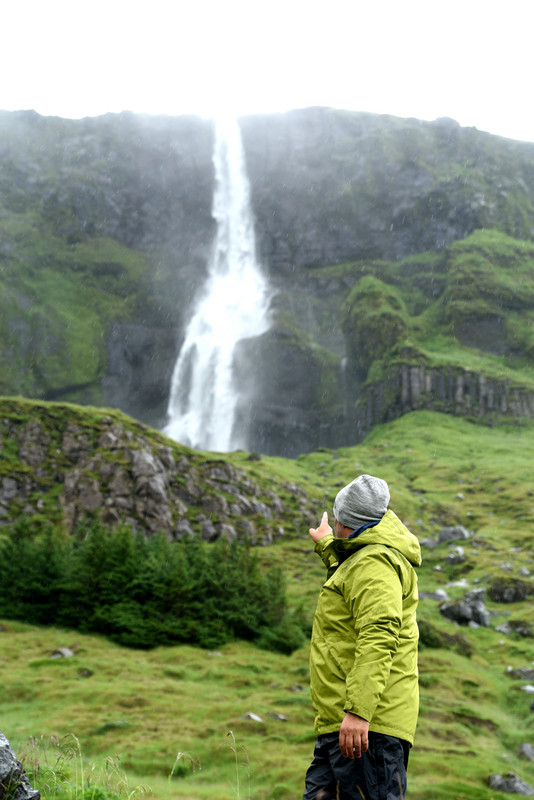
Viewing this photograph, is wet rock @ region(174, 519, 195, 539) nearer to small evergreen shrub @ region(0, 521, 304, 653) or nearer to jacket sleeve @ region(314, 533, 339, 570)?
small evergreen shrub @ region(0, 521, 304, 653)

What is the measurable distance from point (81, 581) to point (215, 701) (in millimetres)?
10102

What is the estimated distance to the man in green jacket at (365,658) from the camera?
4.41 m

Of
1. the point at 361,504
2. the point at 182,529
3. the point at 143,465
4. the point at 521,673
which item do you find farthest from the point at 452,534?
the point at 361,504

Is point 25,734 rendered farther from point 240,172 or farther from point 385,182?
point 385,182

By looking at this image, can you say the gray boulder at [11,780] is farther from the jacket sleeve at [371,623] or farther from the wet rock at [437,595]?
the wet rock at [437,595]

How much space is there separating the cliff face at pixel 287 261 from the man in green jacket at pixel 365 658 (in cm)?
11057

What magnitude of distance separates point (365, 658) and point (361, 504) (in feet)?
4.10

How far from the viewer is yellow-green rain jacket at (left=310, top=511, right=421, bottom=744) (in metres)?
4.42

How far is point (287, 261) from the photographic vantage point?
16025 centimetres

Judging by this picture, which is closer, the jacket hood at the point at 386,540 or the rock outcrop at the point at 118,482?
the jacket hood at the point at 386,540

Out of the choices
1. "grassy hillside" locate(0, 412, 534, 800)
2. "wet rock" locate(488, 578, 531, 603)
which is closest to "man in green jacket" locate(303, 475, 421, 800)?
"grassy hillside" locate(0, 412, 534, 800)

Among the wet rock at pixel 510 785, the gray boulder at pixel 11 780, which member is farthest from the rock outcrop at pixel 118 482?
the gray boulder at pixel 11 780

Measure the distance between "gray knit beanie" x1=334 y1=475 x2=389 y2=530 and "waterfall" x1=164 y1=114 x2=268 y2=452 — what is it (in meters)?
102

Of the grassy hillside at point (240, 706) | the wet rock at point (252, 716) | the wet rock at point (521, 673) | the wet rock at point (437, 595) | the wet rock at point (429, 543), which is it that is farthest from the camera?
the wet rock at point (429, 543)
